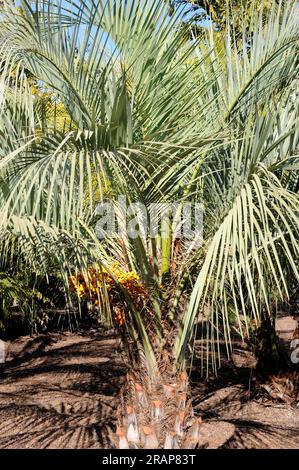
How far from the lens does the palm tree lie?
303cm

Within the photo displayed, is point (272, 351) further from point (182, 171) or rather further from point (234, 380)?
point (182, 171)

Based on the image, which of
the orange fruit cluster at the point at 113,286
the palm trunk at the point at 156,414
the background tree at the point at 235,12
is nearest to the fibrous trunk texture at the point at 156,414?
the palm trunk at the point at 156,414

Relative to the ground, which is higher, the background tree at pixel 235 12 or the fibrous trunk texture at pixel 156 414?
the background tree at pixel 235 12

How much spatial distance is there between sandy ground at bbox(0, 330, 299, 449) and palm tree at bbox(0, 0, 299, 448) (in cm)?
59

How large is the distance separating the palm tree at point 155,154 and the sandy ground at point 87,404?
0.59 metres

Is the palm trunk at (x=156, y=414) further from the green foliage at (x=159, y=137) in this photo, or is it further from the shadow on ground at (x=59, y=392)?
the shadow on ground at (x=59, y=392)

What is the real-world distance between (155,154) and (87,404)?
4.72 m

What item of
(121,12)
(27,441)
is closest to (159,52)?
(121,12)

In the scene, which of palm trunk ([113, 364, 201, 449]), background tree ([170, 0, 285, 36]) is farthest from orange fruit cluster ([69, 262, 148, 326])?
background tree ([170, 0, 285, 36])

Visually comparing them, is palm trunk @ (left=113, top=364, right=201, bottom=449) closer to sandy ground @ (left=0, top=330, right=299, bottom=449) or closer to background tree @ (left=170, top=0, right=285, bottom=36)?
sandy ground @ (left=0, top=330, right=299, bottom=449)

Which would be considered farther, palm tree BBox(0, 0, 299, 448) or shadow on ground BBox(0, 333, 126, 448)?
shadow on ground BBox(0, 333, 126, 448)

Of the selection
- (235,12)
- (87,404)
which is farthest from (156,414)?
(87,404)

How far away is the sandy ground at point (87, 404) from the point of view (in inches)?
220
